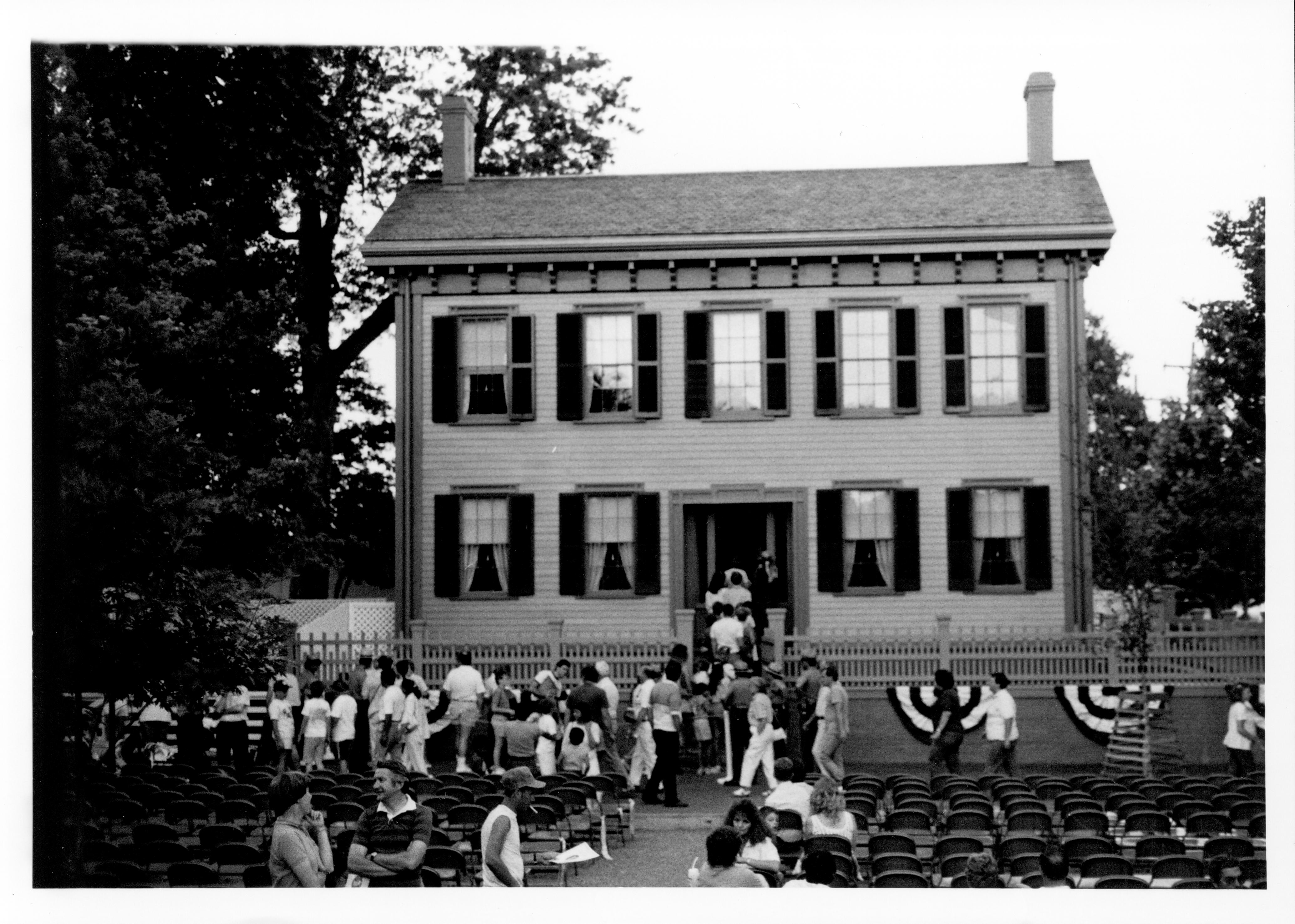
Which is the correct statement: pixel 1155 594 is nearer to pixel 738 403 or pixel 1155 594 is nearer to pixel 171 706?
pixel 738 403

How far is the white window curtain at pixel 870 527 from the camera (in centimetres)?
2520

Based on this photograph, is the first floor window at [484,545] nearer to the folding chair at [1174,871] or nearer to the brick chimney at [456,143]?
the brick chimney at [456,143]

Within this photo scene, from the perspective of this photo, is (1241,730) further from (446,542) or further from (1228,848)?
(446,542)

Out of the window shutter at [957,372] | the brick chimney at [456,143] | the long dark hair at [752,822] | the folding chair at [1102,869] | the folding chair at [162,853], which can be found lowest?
the folding chair at [1102,869]

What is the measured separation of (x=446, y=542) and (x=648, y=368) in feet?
13.9

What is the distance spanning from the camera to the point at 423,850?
12.1 m

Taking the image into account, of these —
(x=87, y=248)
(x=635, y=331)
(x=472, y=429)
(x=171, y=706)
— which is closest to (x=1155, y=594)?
(x=635, y=331)

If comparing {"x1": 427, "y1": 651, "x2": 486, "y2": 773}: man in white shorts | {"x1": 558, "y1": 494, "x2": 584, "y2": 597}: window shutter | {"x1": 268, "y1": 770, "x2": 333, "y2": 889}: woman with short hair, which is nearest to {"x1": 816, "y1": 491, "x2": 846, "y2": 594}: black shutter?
{"x1": 558, "y1": 494, "x2": 584, "y2": 597}: window shutter

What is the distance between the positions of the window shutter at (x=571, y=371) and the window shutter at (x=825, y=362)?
3.69 metres

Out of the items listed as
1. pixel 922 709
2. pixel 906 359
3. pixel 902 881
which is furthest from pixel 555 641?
pixel 902 881

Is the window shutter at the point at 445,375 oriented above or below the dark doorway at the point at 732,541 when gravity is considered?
above

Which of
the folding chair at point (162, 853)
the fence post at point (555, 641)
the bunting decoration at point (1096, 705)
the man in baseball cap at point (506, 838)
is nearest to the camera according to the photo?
the man in baseball cap at point (506, 838)

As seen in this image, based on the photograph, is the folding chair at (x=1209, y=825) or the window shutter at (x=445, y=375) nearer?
the folding chair at (x=1209, y=825)

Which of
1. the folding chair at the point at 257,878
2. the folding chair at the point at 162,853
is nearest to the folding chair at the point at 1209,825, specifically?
the folding chair at the point at 257,878
